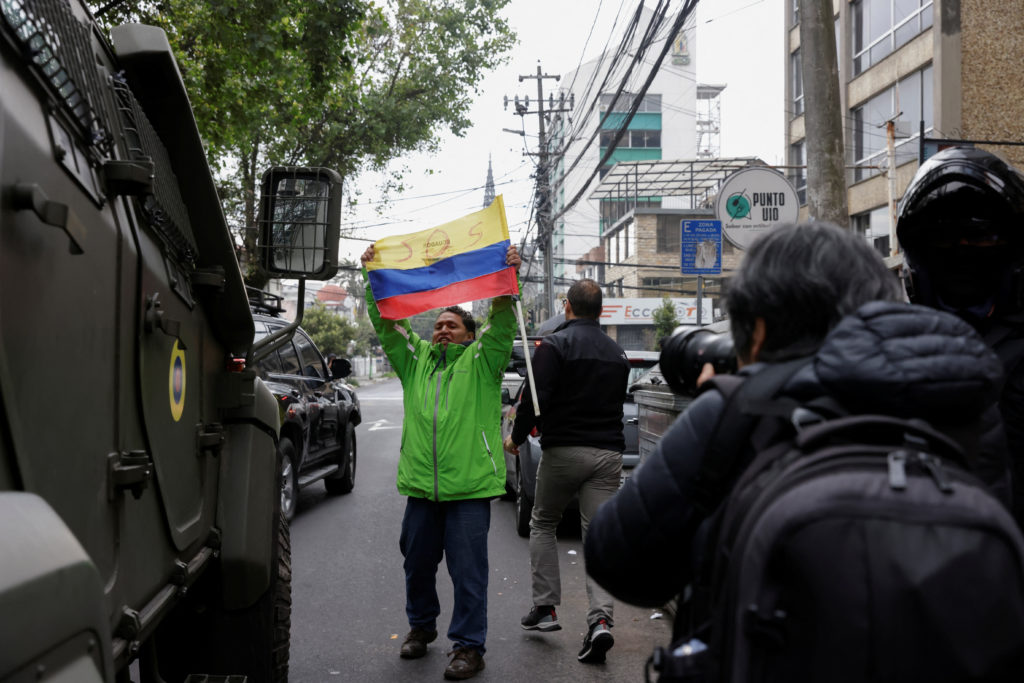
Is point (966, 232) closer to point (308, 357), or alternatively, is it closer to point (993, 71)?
point (308, 357)

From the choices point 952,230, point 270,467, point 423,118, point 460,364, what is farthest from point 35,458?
point 423,118

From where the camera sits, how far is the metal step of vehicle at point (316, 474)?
9020 mm

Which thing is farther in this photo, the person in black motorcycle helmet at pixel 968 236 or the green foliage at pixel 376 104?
the green foliage at pixel 376 104

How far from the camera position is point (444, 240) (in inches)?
213

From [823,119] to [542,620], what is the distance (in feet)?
14.6

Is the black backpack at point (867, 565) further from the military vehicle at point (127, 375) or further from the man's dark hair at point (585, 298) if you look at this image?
the man's dark hair at point (585, 298)

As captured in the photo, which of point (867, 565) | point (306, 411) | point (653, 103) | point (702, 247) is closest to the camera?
point (867, 565)

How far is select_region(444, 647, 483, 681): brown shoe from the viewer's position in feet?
15.1

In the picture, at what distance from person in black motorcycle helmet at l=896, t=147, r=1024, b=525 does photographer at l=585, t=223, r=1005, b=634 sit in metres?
0.92

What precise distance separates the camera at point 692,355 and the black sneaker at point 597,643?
3.24 m

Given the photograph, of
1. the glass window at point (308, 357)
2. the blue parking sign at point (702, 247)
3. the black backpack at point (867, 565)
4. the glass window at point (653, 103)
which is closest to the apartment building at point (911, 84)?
the blue parking sign at point (702, 247)

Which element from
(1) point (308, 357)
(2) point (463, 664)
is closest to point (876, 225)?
(1) point (308, 357)

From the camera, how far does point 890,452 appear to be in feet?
4.43

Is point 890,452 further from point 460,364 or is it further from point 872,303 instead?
point 460,364
